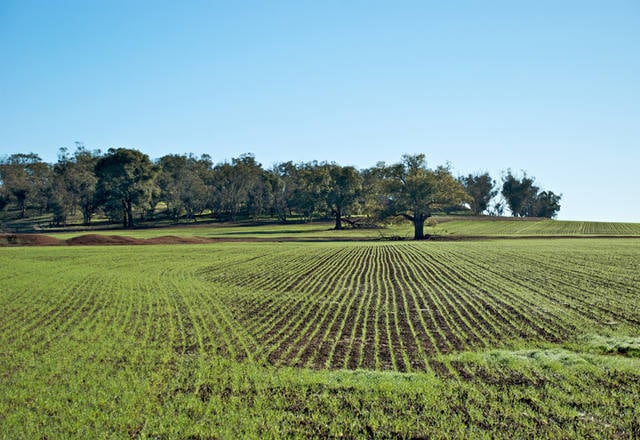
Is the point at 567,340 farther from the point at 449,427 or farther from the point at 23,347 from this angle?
the point at 23,347

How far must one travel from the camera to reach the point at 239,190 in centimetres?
11944

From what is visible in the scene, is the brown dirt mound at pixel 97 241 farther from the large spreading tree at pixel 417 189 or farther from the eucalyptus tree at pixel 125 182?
the eucalyptus tree at pixel 125 182

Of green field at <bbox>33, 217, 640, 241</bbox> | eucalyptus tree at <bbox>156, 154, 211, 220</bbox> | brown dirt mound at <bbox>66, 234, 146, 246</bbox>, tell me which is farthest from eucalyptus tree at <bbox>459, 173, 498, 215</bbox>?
brown dirt mound at <bbox>66, 234, 146, 246</bbox>

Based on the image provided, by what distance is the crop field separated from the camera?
8.82 meters

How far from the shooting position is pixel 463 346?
13547 mm

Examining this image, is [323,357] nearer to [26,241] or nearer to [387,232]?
[26,241]

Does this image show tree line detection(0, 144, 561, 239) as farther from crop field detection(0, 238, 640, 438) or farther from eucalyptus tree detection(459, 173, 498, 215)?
crop field detection(0, 238, 640, 438)

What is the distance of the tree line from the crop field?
38.6 m

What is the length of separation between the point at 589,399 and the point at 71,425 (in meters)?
9.78

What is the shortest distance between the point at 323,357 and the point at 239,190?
10914cm

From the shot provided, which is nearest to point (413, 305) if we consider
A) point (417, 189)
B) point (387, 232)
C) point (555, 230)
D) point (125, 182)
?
point (417, 189)

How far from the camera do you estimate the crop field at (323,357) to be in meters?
8.82

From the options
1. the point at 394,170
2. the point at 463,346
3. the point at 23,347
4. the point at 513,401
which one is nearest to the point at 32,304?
the point at 23,347

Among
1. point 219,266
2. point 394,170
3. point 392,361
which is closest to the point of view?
point 392,361
